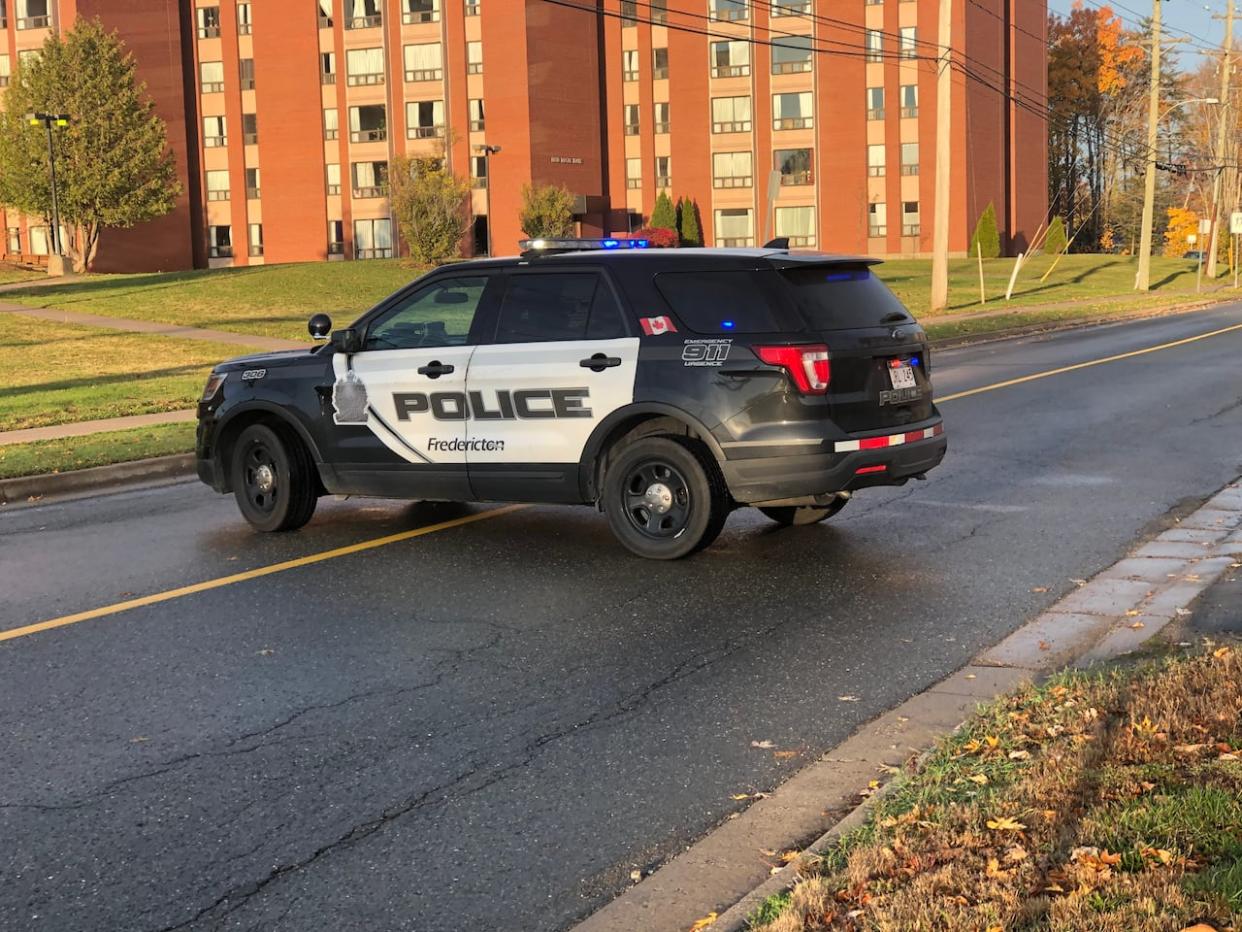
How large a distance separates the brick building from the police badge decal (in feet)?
189

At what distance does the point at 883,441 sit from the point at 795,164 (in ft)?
217

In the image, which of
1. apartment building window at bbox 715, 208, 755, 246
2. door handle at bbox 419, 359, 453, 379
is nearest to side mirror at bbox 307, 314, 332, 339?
door handle at bbox 419, 359, 453, 379

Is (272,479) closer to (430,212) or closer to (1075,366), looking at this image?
(1075,366)

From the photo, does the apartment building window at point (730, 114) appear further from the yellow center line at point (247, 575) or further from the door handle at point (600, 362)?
the door handle at point (600, 362)

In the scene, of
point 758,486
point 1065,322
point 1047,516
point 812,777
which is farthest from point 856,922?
point 1065,322

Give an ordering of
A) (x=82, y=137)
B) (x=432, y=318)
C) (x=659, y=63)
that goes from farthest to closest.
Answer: (x=659, y=63) → (x=82, y=137) → (x=432, y=318)

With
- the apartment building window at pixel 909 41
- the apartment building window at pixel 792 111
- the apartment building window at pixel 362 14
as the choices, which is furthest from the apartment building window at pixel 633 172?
the apartment building window at pixel 362 14

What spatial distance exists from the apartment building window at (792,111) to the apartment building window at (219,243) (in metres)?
27.6

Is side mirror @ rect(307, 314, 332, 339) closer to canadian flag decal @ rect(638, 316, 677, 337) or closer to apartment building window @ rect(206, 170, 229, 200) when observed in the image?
canadian flag decal @ rect(638, 316, 677, 337)

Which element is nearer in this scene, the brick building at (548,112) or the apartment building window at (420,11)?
the apartment building window at (420,11)

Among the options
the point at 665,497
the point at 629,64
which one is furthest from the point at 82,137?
the point at 665,497

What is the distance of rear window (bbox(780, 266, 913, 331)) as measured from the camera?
8.66 meters

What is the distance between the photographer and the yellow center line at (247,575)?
7.55m

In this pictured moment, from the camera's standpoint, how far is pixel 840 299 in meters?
8.88
